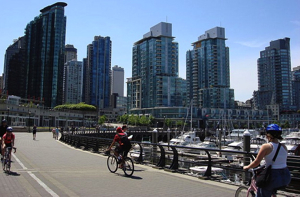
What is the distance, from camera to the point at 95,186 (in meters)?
9.82

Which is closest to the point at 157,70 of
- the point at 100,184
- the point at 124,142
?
the point at 124,142

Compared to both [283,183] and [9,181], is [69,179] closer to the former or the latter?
[9,181]

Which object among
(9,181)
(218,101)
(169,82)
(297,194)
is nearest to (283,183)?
(297,194)

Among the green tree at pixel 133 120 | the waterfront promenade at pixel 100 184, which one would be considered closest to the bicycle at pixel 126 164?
the waterfront promenade at pixel 100 184

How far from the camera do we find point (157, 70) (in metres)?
171

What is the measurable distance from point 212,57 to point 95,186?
635 ft

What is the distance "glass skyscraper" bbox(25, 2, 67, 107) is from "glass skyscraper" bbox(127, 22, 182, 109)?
47.6 m

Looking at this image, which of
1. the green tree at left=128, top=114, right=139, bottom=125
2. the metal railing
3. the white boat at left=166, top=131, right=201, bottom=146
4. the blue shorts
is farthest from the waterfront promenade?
the green tree at left=128, top=114, right=139, bottom=125

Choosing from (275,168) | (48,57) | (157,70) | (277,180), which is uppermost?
(48,57)

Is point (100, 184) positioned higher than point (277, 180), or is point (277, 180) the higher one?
point (277, 180)

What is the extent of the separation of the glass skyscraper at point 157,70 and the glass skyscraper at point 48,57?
4756 cm

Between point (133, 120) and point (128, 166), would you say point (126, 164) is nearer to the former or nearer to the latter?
point (128, 166)

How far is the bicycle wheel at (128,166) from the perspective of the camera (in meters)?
12.2

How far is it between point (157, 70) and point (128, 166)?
160 meters
